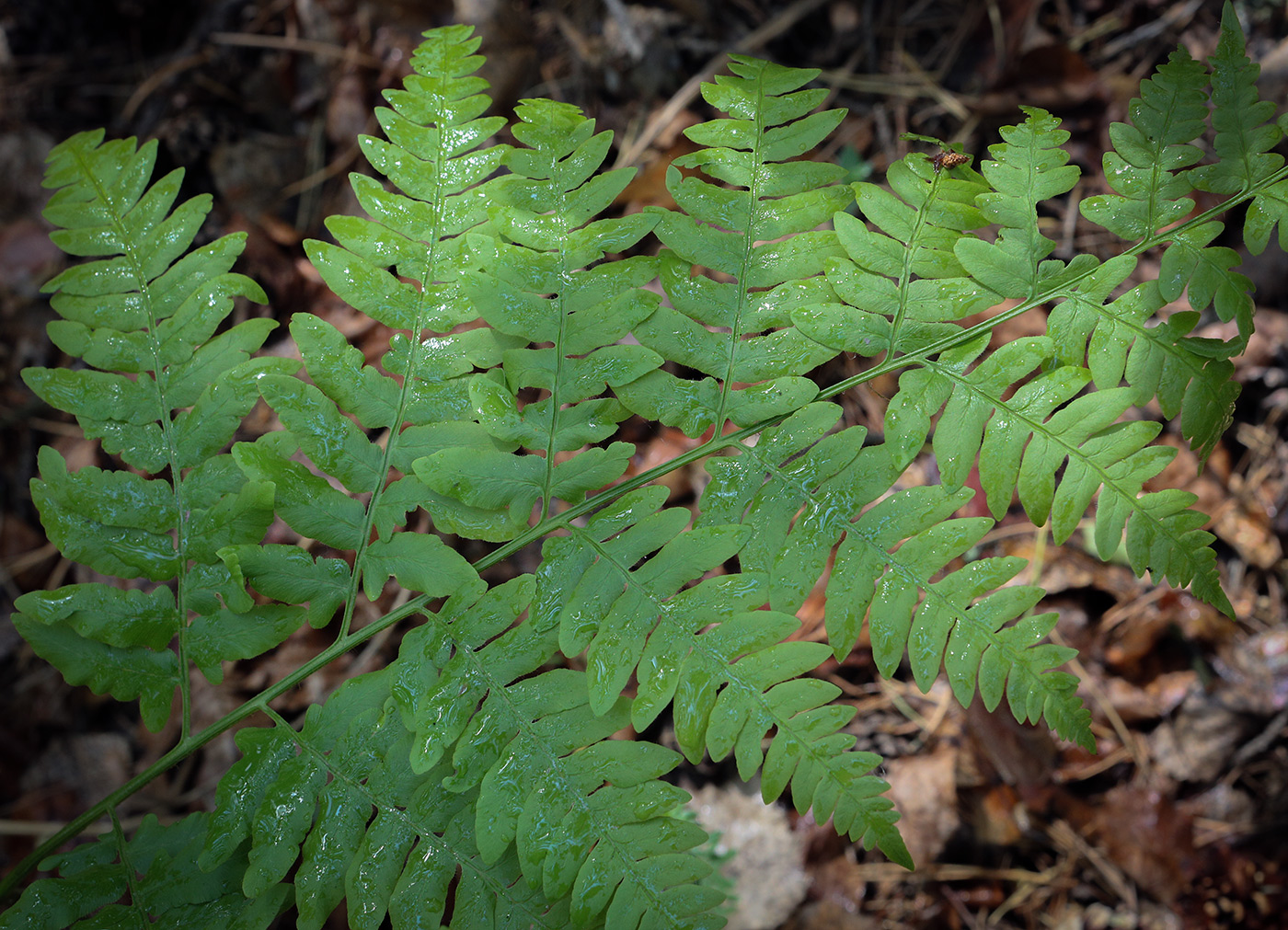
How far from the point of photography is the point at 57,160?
185cm

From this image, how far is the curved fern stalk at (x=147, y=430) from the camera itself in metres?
1.76

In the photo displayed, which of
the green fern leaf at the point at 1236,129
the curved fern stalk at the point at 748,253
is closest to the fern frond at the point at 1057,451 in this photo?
the curved fern stalk at the point at 748,253

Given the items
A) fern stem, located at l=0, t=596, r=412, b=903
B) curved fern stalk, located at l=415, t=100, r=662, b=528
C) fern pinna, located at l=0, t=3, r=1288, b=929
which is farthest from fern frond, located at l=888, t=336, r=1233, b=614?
fern stem, located at l=0, t=596, r=412, b=903

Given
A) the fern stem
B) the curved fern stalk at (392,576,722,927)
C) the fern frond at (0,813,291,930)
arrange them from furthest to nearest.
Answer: the fern stem < the fern frond at (0,813,291,930) < the curved fern stalk at (392,576,722,927)

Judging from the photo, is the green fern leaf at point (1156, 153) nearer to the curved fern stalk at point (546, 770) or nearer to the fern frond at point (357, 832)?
the curved fern stalk at point (546, 770)

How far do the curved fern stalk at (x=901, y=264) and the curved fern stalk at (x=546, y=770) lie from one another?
977 millimetres

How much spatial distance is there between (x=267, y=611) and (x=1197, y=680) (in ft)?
10.9

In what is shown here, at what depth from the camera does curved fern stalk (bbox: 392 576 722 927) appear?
5.03 ft

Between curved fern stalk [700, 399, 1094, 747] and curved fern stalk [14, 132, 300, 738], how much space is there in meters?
1.16

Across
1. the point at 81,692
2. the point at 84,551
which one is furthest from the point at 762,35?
the point at 81,692

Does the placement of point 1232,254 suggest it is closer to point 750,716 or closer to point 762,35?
point 750,716

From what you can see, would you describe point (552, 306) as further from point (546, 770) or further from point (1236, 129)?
point (1236, 129)

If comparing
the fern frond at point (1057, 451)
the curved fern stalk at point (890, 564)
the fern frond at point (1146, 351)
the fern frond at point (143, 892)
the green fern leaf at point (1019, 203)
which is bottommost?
the fern frond at point (143, 892)

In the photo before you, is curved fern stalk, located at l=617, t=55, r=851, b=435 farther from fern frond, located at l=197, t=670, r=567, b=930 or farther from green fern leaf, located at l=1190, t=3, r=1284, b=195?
fern frond, located at l=197, t=670, r=567, b=930
